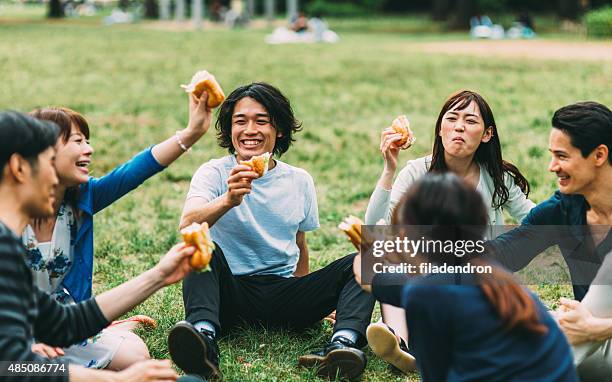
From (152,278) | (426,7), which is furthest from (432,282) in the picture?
(426,7)

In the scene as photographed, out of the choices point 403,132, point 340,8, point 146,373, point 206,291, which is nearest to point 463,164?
point 403,132

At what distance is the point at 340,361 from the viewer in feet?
12.2

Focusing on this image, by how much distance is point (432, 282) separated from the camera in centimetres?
260

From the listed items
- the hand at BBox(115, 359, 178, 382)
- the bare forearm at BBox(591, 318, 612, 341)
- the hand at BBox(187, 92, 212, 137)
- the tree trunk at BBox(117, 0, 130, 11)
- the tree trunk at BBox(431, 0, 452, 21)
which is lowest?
the tree trunk at BBox(117, 0, 130, 11)

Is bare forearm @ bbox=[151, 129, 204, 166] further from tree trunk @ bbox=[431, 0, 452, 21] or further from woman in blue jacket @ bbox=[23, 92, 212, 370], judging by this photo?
tree trunk @ bbox=[431, 0, 452, 21]


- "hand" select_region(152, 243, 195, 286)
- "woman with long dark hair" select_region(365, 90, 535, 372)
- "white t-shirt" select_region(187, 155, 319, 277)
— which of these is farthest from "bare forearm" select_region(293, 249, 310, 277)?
"hand" select_region(152, 243, 195, 286)

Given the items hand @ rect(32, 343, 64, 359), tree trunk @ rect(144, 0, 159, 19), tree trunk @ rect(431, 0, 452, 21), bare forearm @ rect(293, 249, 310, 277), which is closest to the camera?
hand @ rect(32, 343, 64, 359)

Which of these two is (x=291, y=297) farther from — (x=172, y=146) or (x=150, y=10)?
(x=150, y=10)

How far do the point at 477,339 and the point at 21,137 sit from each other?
1.54 m

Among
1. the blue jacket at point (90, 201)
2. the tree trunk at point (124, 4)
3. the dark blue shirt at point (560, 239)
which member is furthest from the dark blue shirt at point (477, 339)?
the tree trunk at point (124, 4)

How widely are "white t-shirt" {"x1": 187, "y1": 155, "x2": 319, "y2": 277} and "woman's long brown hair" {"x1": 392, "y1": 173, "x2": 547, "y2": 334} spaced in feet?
6.05

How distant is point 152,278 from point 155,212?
13.8ft

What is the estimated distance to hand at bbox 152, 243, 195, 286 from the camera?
9.68 ft

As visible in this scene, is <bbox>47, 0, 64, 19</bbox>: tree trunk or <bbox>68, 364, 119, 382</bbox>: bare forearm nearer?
<bbox>68, 364, 119, 382</bbox>: bare forearm
